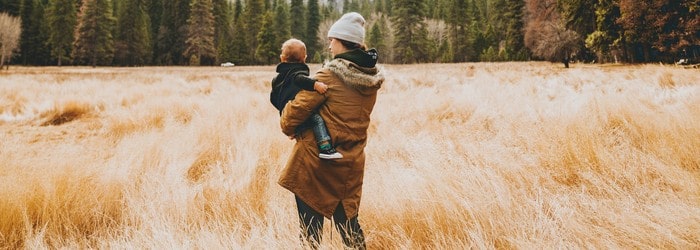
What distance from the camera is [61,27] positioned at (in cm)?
4875

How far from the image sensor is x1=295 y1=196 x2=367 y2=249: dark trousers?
6.40ft

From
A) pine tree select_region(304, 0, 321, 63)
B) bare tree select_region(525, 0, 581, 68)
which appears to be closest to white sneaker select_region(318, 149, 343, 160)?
bare tree select_region(525, 0, 581, 68)

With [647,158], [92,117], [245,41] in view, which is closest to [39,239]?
[647,158]

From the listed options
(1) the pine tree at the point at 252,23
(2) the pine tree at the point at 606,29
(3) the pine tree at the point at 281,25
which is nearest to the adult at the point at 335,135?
(2) the pine tree at the point at 606,29

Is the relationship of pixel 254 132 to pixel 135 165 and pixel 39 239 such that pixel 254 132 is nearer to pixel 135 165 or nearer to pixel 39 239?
pixel 135 165

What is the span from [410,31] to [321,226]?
54977mm

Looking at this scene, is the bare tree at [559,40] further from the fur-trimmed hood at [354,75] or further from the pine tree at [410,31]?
the fur-trimmed hood at [354,75]

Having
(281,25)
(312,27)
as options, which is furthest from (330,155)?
(312,27)

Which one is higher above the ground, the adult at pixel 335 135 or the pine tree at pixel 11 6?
the pine tree at pixel 11 6

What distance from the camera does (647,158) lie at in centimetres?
314

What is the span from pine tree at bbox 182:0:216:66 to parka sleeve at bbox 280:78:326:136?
54902 mm

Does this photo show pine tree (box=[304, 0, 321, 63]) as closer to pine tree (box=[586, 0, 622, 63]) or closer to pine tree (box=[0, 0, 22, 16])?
pine tree (box=[0, 0, 22, 16])

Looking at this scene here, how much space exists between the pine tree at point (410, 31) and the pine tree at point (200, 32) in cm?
2571

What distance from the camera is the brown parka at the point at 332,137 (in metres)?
1.86
